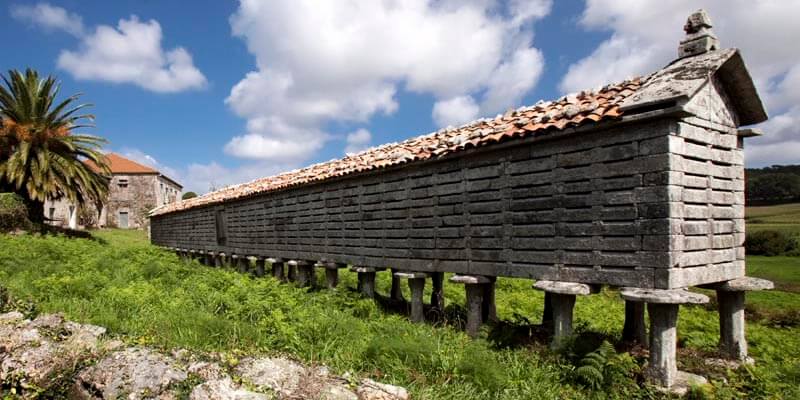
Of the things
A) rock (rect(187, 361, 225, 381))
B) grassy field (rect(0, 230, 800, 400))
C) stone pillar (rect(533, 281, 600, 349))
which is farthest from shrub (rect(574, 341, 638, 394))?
rock (rect(187, 361, 225, 381))

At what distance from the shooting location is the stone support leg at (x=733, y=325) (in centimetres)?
682

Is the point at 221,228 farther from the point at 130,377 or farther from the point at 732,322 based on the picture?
the point at 732,322

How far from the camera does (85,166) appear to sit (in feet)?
76.0

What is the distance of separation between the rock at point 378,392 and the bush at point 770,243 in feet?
87.4

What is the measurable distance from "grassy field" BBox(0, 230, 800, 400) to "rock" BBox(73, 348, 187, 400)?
556 millimetres

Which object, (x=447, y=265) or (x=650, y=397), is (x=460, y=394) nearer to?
(x=650, y=397)

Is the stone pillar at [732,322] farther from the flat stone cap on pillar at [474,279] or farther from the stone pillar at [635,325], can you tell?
the flat stone cap on pillar at [474,279]

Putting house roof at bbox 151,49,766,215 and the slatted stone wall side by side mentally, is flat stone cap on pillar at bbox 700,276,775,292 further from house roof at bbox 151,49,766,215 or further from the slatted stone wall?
house roof at bbox 151,49,766,215

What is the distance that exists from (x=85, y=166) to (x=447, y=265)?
21349mm

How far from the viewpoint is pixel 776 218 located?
32250mm

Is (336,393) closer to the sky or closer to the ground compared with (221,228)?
closer to the ground

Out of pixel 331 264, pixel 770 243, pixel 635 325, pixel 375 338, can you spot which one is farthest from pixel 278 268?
pixel 770 243

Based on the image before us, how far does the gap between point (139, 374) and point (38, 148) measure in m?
21.2

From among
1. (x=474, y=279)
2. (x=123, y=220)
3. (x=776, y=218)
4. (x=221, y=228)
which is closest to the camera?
(x=474, y=279)
